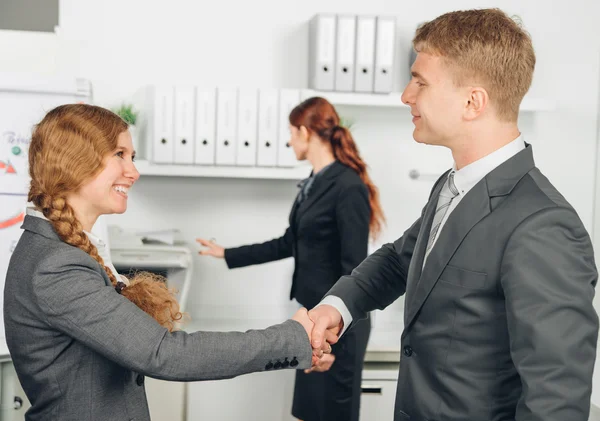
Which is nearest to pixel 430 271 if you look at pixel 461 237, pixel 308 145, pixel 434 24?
pixel 461 237

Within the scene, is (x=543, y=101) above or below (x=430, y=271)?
above

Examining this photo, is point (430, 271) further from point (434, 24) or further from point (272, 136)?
point (272, 136)

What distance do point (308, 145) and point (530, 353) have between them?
177 cm

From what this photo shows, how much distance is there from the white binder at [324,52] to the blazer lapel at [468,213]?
72.9 inches

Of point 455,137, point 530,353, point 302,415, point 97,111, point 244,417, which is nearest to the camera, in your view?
point 530,353

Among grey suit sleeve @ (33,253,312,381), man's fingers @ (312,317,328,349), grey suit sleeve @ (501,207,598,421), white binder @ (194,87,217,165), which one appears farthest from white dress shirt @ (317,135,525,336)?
white binder @ (194,87,217,165)

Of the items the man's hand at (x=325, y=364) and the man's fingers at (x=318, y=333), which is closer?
the man's fingers at (x=318, y=333)

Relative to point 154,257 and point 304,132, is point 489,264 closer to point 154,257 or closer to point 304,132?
point 304,132

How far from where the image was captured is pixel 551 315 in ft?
3.63

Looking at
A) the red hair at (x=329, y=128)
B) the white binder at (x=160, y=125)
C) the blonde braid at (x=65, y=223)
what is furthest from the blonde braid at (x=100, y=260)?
the white binder at (x=160, y=125)

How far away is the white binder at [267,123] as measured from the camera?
3004 mm

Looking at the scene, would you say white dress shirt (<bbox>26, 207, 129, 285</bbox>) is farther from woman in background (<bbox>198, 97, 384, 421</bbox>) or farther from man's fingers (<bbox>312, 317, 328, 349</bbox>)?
woman in background (<bbox>198, 97, 384, 421</bbox>)

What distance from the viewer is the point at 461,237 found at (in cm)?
126

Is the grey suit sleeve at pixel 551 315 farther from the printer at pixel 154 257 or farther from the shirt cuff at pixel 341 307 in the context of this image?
the printer at pixel 154 257
